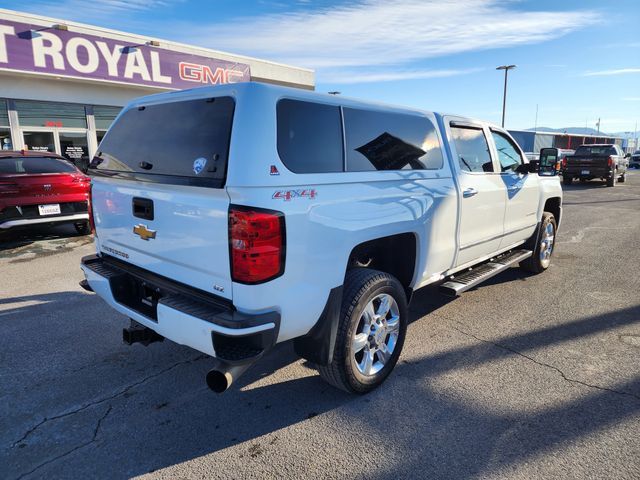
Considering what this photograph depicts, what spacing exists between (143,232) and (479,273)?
324 centimetres

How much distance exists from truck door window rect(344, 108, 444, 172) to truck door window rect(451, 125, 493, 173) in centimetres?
38

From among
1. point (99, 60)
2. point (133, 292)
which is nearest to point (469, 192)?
point (133, 292)

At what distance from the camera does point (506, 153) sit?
5.08 meters

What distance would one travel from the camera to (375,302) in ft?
10.6

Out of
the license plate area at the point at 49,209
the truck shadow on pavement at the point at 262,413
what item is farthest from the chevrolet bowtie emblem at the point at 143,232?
the license plate area at the point at 49,209

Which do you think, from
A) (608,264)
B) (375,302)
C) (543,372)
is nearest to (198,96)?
(375,302)

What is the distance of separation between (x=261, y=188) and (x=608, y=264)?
638 cm

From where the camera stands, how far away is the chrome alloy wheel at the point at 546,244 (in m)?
6.07

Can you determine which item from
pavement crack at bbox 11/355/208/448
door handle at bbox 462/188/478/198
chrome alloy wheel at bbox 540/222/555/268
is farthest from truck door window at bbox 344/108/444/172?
chrome alloy wheel at bbox 540/222/555/268

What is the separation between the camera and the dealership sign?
13.9m

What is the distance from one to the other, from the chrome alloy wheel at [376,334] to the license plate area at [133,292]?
1.44 m

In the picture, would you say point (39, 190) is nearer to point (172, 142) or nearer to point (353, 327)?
point (172, 142)

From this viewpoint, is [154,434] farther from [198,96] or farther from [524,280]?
[524,280]

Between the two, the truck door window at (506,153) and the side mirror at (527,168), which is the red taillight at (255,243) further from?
the side mirror at (527,168)
